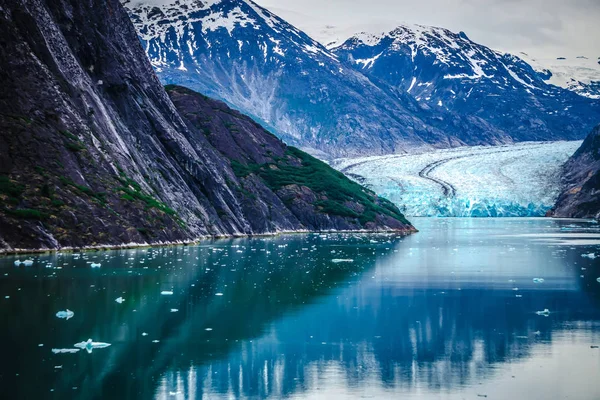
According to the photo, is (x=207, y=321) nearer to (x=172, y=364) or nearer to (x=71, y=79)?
(x=172, y=364)

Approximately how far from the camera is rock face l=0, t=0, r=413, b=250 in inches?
1983

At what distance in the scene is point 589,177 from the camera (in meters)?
132

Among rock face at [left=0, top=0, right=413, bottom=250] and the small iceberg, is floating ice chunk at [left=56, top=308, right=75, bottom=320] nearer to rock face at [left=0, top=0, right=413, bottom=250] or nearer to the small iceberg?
the small iceberg

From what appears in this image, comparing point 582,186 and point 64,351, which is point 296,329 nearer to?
point 64,351

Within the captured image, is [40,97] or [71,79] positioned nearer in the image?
[40,97]

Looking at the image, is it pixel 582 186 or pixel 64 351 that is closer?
pixel 64 351

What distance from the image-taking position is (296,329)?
2597 cm

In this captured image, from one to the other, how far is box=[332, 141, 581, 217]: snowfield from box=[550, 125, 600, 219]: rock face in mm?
2728

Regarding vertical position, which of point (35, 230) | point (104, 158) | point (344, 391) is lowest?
point (344, 391)

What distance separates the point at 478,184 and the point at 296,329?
120 meters

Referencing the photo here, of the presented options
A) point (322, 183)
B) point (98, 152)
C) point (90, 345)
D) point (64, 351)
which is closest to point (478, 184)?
point (322, 183)

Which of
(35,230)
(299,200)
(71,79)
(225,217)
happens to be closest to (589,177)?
(299,200)

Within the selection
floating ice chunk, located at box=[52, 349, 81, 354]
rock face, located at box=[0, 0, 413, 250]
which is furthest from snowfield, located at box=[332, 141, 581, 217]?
floating ice chunk, located at box=[52, 349, 81, 354]

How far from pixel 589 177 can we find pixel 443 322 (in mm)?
112938
